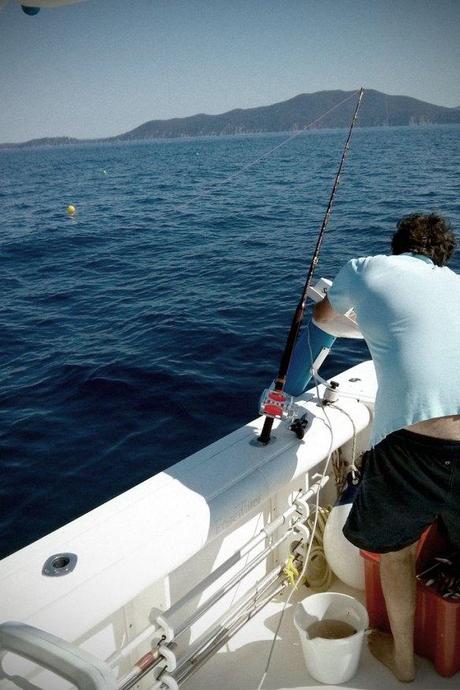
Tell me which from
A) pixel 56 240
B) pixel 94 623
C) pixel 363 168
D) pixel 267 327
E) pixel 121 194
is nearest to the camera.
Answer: pixel 94 623

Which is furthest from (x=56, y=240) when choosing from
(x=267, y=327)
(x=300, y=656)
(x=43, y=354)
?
(x=300, y=656)

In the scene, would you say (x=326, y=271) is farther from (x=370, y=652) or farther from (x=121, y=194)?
(x=121, y=194)

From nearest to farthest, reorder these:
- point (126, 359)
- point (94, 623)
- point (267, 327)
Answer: point (94, 623)
point (126, 359)
point (267, 327)

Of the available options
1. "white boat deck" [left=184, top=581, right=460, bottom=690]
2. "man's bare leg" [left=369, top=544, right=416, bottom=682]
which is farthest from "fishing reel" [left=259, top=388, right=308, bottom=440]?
"white boat deck" [left=184, top=581, right=460, bottom=690]

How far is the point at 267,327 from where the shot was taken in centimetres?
777

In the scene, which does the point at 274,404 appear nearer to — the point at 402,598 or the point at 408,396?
the point at 408,396

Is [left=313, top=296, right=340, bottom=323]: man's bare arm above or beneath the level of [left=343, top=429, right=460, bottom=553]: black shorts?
above

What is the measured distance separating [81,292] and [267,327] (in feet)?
15.0

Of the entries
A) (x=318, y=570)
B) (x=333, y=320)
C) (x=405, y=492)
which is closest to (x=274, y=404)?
(x=333, y=320)

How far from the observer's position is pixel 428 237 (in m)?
1.80

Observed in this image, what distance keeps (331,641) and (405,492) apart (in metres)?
0.79

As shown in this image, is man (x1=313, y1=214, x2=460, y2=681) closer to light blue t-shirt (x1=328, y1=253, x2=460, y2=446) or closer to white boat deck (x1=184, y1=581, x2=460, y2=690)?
light blue t-shirt (x1=328, y1=253, x2=460, y2=446)

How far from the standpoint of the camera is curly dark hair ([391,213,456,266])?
180 cm

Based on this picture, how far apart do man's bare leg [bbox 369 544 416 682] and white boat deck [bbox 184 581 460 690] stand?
104 mm
